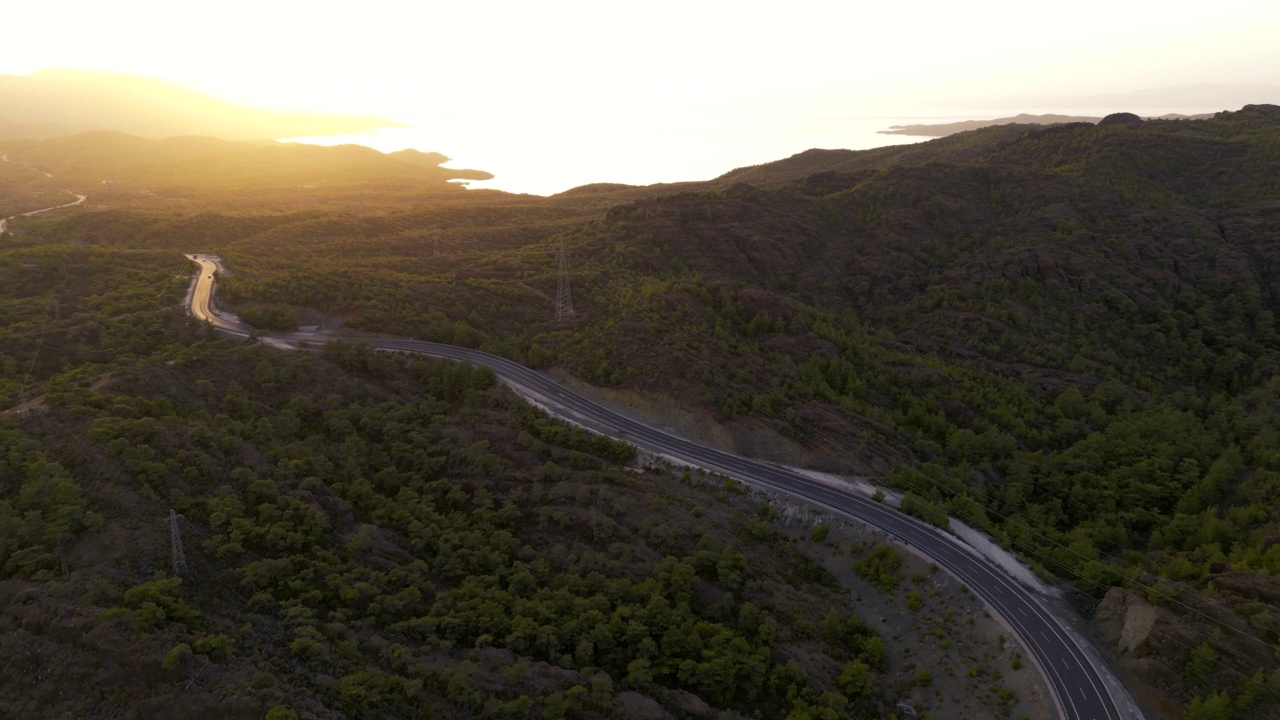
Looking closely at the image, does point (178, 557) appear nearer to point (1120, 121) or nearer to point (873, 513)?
point (873, 513)

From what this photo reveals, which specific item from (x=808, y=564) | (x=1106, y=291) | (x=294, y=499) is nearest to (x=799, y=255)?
(x=1106, y=291)

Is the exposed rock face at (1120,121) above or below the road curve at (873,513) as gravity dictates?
above

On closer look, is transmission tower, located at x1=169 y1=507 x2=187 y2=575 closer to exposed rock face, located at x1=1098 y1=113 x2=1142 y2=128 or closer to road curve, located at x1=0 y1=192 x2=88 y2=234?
road curve, located at x1=0 y1=192 x2=88 y2=234

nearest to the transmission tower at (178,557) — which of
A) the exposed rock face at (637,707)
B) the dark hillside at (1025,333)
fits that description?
the exposed rock face at (637,707)

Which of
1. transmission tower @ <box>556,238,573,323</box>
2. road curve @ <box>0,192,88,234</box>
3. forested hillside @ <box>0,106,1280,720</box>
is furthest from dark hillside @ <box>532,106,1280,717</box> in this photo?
road curve @ <box>0,192,88,234</box>

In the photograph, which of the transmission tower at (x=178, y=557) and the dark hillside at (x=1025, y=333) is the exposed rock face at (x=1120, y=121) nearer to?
the dark hillside at (x=1025, y=333)

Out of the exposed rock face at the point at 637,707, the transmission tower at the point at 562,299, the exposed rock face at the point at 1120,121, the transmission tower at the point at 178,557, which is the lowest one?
the exposed rock face at the point at 637,707
